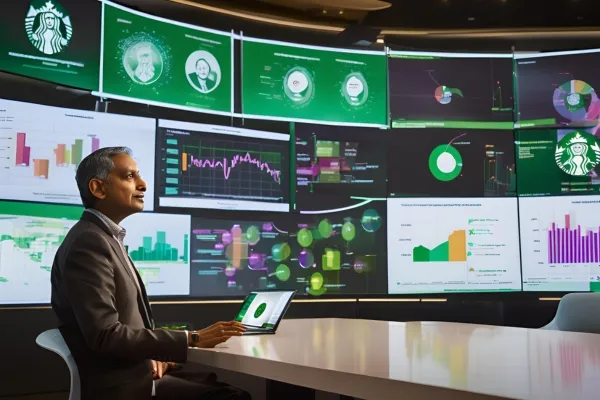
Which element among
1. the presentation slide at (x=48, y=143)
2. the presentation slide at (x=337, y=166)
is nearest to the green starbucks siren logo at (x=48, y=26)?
the presentation slide at (x=48, y=143)

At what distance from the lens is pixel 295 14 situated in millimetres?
4781

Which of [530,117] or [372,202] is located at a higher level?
[530,117]

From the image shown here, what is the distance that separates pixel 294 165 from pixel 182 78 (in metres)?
0.96

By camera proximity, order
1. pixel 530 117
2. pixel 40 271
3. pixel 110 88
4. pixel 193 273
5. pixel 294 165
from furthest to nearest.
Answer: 1. pixel 530 117
2. pixel 294 165
3. pixel 193 273
4. pixel 110 88
5. pixel 40 271

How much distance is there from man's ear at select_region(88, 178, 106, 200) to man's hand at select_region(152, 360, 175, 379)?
0.58 meters

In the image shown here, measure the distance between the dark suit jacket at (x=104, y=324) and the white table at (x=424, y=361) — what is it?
15 cm

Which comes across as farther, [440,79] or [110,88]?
[440,79]

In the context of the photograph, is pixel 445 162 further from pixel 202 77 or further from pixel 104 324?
pixel 104 324

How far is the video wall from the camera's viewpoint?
4.02 meters

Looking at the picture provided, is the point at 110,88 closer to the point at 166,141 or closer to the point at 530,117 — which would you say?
the point at 166,141

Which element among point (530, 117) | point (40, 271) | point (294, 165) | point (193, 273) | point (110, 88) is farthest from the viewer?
point (530, 117)

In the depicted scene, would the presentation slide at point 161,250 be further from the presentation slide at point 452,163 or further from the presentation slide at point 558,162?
the presentation slide at point 558,162

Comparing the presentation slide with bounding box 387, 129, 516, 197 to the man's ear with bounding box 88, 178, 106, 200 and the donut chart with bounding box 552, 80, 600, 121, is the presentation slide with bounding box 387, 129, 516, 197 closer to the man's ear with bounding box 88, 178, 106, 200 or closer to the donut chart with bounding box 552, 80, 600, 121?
the donut chart with bounding box 552, 80, 600, 121

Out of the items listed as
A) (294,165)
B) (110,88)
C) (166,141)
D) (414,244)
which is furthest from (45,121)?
(414,244)
